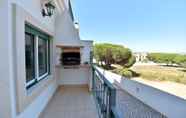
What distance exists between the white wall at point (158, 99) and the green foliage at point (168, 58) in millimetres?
23451

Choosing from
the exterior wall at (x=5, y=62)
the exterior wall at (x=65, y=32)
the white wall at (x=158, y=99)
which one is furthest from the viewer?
the exterior wall at (x=65, y=32)

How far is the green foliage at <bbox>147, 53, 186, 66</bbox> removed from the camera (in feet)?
85.3

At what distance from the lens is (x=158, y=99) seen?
180 inches

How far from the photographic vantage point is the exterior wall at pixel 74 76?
4.88 meters

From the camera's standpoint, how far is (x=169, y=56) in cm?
2902

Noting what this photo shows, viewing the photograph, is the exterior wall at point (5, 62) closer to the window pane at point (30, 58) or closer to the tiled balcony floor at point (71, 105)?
the window pane at point (30, 58)

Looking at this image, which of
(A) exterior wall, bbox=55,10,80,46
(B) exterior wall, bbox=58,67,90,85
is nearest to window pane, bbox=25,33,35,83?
(A) exterior wall, bbox=55,10,80,46

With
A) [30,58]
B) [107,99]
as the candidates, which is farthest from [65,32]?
[107,99]

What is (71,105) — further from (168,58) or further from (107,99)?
(168,58)

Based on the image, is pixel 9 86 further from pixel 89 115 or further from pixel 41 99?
pixel 89 115

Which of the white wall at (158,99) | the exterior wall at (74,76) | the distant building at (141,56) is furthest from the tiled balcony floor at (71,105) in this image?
the distant building at (141,56)

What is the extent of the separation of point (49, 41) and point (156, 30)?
23.8m

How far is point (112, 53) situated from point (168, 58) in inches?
660

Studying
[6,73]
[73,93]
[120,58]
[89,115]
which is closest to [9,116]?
[6,73]
